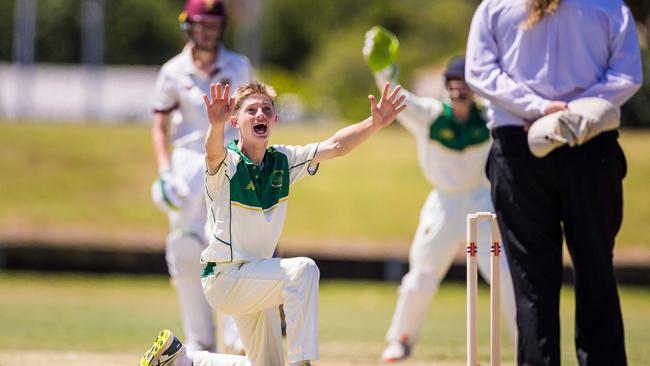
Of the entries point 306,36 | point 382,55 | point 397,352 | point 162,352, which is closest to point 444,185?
point 382,55

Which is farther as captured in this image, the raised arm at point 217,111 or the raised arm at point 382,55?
the raised arm at point 382,55

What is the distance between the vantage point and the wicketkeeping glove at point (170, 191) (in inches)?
283

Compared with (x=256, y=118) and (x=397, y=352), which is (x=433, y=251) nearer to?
(x=397, y=352)

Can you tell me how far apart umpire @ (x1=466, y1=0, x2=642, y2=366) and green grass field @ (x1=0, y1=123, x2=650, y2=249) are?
11.1m

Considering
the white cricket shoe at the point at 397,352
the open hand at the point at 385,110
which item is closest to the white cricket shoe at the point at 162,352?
the open hand at the point at 385,110

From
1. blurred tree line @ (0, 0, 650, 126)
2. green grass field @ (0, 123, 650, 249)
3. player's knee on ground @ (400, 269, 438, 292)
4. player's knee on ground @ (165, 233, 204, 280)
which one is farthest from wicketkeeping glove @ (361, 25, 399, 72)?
blurred tree line @ (0, 0, 650, 126)

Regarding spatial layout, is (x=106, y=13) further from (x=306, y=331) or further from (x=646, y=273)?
(x=306, y=331)

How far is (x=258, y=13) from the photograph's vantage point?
148ft

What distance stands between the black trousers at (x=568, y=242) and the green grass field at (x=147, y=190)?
11214mm

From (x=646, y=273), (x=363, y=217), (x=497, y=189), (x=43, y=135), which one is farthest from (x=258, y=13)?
(x=497, y=189)

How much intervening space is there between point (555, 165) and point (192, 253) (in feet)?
9.44

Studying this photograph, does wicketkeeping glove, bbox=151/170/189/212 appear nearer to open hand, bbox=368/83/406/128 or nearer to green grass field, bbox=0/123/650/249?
open hand, bbox=368/83/406/128

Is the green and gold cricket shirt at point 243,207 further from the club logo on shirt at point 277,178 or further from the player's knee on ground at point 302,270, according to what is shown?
the player's knee on ground at point 302,270

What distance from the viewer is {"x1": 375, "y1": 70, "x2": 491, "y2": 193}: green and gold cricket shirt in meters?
7.76
